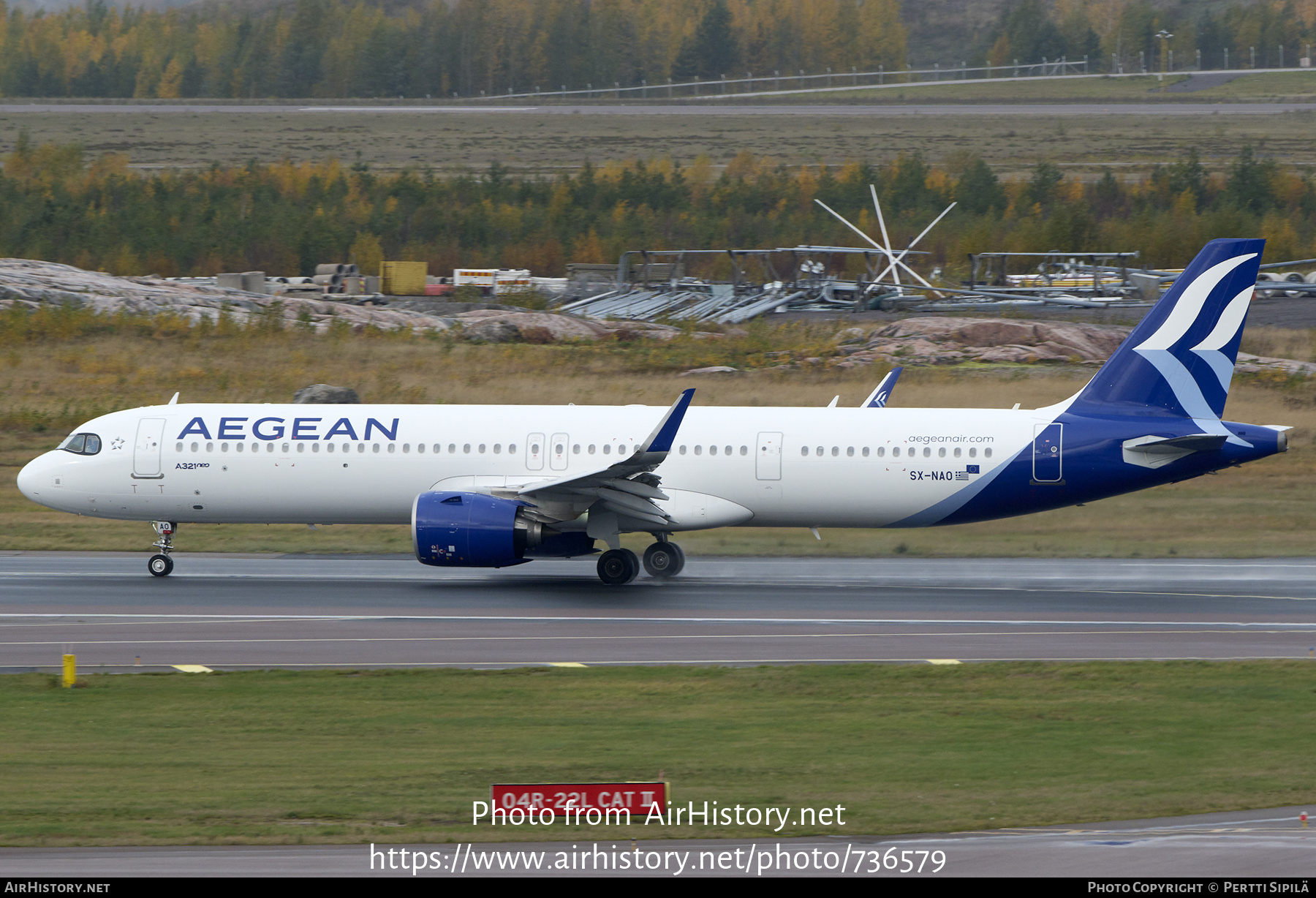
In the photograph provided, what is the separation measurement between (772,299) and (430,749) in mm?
51846

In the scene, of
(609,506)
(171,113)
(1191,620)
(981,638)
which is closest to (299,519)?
(609,506)

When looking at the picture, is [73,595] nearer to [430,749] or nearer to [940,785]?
[430,749]

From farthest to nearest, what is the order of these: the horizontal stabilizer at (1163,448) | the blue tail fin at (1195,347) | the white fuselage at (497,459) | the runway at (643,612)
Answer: the white fuselage at (497,459) → the blue tail fin at (1195,347) → the horizontal stabilizer at (1163,448) → the runway at (643,612)

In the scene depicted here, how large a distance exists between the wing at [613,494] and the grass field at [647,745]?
7007mm

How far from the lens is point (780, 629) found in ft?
78.7

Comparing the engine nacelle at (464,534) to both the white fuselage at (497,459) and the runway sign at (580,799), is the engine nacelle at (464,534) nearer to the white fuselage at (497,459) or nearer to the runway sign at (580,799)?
the white fuselage at (497,459)

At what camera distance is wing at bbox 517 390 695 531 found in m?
27.1

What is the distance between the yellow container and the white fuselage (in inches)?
1742

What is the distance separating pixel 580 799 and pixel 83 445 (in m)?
20.8

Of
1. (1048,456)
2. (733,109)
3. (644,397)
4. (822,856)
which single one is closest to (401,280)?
(644,397)

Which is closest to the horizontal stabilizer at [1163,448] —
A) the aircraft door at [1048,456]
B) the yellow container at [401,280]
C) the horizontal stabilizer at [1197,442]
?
the horizontal stabilizer at [1197,442]

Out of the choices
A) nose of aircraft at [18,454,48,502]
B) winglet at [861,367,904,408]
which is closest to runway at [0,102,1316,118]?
winglet at [861,367,904,408]

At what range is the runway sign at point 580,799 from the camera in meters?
12.8

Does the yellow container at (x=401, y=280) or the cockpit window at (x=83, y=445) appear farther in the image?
the yellow container at (x=401, y=280)
